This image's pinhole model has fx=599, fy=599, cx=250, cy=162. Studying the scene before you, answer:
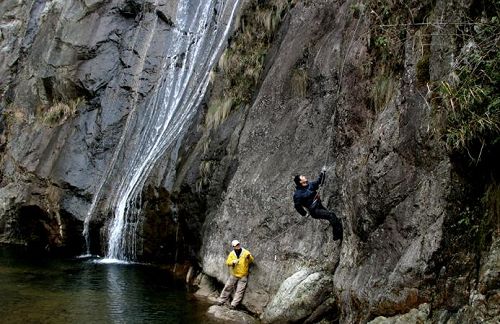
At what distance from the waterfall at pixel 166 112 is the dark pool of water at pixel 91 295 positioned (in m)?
1.80

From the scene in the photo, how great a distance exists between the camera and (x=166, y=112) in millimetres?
23359

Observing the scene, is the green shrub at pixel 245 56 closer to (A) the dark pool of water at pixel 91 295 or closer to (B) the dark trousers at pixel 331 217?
(A) the dark pool of water at pixel 91 295

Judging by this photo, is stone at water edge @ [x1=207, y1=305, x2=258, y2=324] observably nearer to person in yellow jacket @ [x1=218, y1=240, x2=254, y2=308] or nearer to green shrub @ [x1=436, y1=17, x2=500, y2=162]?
person in yellow jacket @ [x1=218, y1=240, x2=254, y2=308]

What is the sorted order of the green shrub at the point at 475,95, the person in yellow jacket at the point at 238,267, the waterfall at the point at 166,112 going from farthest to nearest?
the waterfall at the point at 166,112 → the person in yellow jacket at the point at 238,267 → the green shrub at the point at 475,95

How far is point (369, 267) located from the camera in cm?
1047

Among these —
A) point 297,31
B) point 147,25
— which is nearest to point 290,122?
point 297,31

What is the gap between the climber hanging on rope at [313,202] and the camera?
12219mm

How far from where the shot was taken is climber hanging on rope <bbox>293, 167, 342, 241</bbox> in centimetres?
1222

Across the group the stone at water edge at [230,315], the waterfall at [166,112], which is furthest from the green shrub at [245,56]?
the stone at water edge at [230,315]

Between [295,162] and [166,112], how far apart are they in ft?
32.3

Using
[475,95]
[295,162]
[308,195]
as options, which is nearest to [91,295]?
[295,162]

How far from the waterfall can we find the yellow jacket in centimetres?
717

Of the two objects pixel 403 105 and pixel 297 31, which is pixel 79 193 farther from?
pixel 403 105

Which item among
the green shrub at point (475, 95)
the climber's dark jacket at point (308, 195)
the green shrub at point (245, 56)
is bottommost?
the climber's dark jacket at point (308, 195)
